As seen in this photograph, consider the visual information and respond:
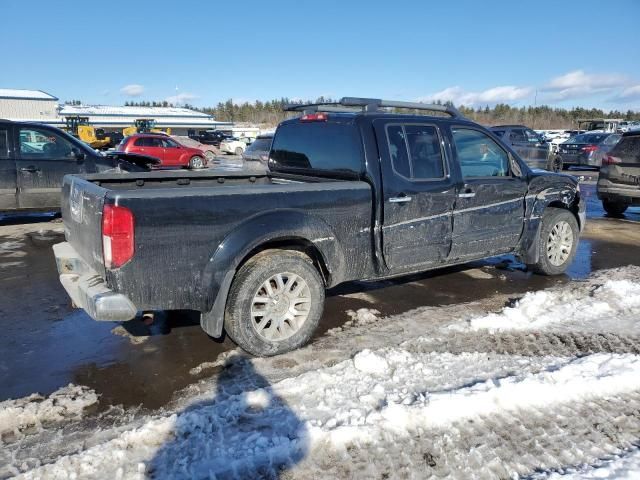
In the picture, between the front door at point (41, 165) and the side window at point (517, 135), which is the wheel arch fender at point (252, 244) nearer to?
the front door at point (41, 165)

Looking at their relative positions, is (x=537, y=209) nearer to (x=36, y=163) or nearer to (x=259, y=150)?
(x=36, y=163)

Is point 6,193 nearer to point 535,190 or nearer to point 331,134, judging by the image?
point 331,134

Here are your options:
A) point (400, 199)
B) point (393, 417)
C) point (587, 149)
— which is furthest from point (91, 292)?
point (587, 149)

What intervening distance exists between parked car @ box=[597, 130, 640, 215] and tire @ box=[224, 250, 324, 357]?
8.30 meters

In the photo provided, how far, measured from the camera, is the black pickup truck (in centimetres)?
332

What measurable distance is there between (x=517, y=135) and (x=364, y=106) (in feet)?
55.1

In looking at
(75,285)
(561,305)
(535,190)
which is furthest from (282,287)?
(535,190)

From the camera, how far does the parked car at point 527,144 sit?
1927cm

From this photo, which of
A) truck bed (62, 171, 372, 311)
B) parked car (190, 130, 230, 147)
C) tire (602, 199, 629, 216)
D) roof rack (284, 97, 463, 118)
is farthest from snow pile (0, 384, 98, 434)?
parked car (190, 130, 230, 147)

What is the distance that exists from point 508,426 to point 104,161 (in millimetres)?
8384

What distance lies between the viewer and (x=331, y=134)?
4617 mm

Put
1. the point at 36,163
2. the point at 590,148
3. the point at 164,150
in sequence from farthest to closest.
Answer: the point at 164,150, the point at 590,148, the point at 36,163

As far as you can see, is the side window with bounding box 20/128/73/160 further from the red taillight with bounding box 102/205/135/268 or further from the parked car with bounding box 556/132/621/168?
the parked car with bounding box 556/132/621/168

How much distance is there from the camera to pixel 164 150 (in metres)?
23.9
